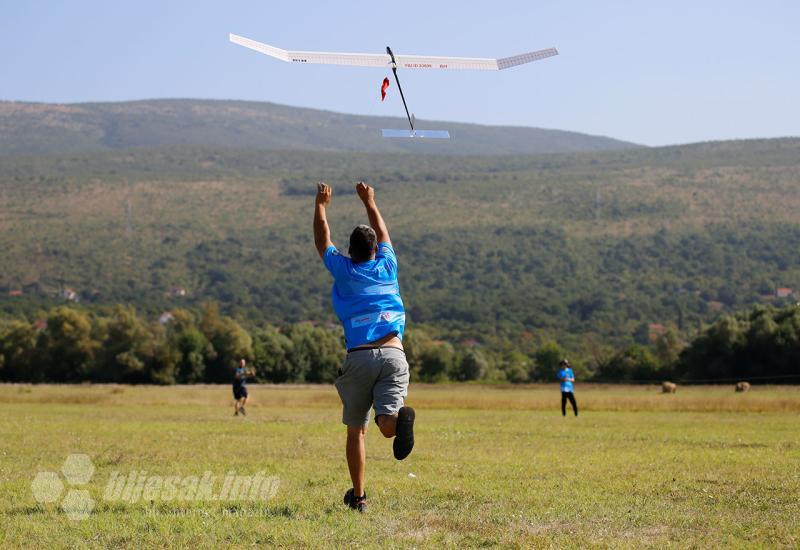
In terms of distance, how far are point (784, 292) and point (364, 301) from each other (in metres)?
136

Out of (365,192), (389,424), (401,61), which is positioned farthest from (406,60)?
(389,424)

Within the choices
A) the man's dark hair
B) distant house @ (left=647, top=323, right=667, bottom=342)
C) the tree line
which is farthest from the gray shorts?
distant house @ (left=647, top=323, right=667, bottom=342)

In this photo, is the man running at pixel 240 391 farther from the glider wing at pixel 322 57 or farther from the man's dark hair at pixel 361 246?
the man's dark hair at pixel 361 246

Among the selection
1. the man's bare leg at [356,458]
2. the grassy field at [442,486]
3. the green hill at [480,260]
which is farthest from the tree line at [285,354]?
the man's bare leg at [356,458]

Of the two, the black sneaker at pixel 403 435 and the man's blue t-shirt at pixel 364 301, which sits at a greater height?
the man's blue t-shirt at pixel 364 301

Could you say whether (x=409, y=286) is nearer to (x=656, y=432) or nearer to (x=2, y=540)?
(x=656, y=432)

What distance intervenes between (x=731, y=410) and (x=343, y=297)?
28965 mm

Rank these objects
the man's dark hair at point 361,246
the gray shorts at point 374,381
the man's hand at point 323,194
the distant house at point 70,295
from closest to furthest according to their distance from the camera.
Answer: the gray shorts at point 374,381 < the man's dark hair at point 361,246 < the man's hand at point 323,194 < the distant house at point 70,295

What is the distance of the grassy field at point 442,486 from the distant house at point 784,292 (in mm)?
116724

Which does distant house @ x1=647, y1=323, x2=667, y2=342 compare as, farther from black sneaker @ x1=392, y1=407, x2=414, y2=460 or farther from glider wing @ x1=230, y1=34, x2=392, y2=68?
black sneaker @ x1=392, y1=407, x2=414, y2=460

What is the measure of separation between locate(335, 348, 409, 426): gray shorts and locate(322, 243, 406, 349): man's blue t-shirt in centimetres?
18

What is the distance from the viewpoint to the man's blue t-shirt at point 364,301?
10.4 m

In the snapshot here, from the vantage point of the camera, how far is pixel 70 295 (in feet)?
492

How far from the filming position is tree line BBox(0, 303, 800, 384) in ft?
221
